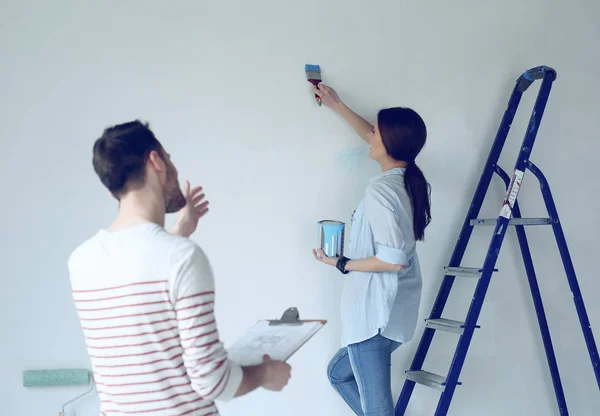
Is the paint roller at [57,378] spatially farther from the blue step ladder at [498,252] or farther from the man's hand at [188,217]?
the blue step ladder at [498,252]

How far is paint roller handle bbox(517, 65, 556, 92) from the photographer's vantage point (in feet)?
7.84

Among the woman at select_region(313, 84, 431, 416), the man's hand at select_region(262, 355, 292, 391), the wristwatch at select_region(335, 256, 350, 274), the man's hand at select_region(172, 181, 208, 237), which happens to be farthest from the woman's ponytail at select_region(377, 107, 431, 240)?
the man's hand at select_region(262, 355, 292, 391)

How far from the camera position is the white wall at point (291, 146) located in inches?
89.0

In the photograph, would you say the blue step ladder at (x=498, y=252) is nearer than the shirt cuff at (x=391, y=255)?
No

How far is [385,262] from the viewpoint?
2.01m

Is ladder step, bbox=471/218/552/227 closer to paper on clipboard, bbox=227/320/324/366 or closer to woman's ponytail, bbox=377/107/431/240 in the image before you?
woman's ponytail, bbox=377/107/431/240

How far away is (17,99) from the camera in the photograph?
2.25 meters

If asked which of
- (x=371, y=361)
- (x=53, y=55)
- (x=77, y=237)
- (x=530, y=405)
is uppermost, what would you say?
(x=53, y=55)

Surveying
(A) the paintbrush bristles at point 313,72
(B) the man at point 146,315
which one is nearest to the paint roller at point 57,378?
(B) the man at point 146,315

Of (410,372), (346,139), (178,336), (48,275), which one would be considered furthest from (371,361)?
(48,275)

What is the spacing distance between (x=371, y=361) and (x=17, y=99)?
1.66 meters

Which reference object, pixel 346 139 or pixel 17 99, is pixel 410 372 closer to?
pixel 346 139

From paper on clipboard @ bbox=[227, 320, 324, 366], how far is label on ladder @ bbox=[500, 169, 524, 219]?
1.30 m

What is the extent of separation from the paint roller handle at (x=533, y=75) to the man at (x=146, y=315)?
1827mm
